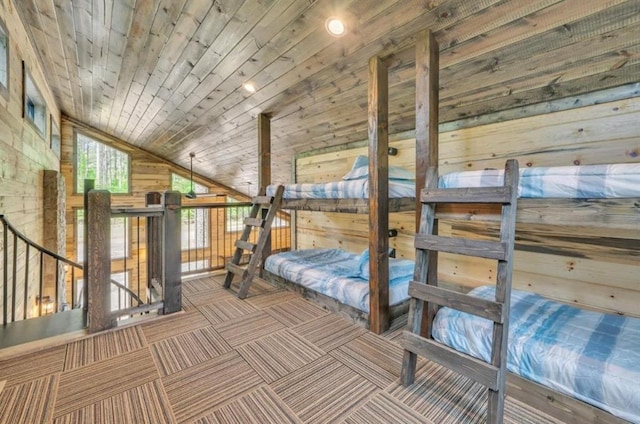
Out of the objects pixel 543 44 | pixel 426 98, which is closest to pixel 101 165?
pixel 426 98

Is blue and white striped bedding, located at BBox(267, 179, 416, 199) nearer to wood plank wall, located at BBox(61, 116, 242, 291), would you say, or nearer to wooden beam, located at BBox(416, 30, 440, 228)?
wooden beam, located at BBox(416, 30, 440, 228)

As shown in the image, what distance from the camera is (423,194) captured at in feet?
5.03

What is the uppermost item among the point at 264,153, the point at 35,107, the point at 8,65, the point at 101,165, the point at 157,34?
the point at 157,34

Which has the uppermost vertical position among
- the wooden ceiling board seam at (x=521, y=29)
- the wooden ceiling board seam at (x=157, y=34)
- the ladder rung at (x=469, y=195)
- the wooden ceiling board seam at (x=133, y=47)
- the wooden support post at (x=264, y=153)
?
the wooden ceiling board seam at (x=133, y=47)

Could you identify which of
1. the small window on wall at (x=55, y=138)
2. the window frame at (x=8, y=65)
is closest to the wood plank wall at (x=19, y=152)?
the window frame at (x=8, y=65)

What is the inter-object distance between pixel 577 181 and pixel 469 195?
1.31 feet

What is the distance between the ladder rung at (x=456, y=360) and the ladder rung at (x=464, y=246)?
1.49 feet

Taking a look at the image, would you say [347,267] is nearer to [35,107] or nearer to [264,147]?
[264,147]

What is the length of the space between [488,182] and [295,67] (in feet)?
5.86

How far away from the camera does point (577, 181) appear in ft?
3.84

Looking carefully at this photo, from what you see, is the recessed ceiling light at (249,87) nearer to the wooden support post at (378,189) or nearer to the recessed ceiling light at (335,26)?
the recessed ceiling light at (335,26)

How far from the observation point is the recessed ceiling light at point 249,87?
109 inches

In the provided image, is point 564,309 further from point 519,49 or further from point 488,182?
point 519,49

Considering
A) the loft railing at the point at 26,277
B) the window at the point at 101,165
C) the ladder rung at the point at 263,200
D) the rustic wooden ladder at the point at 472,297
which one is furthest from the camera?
the window at the point at 101,165
